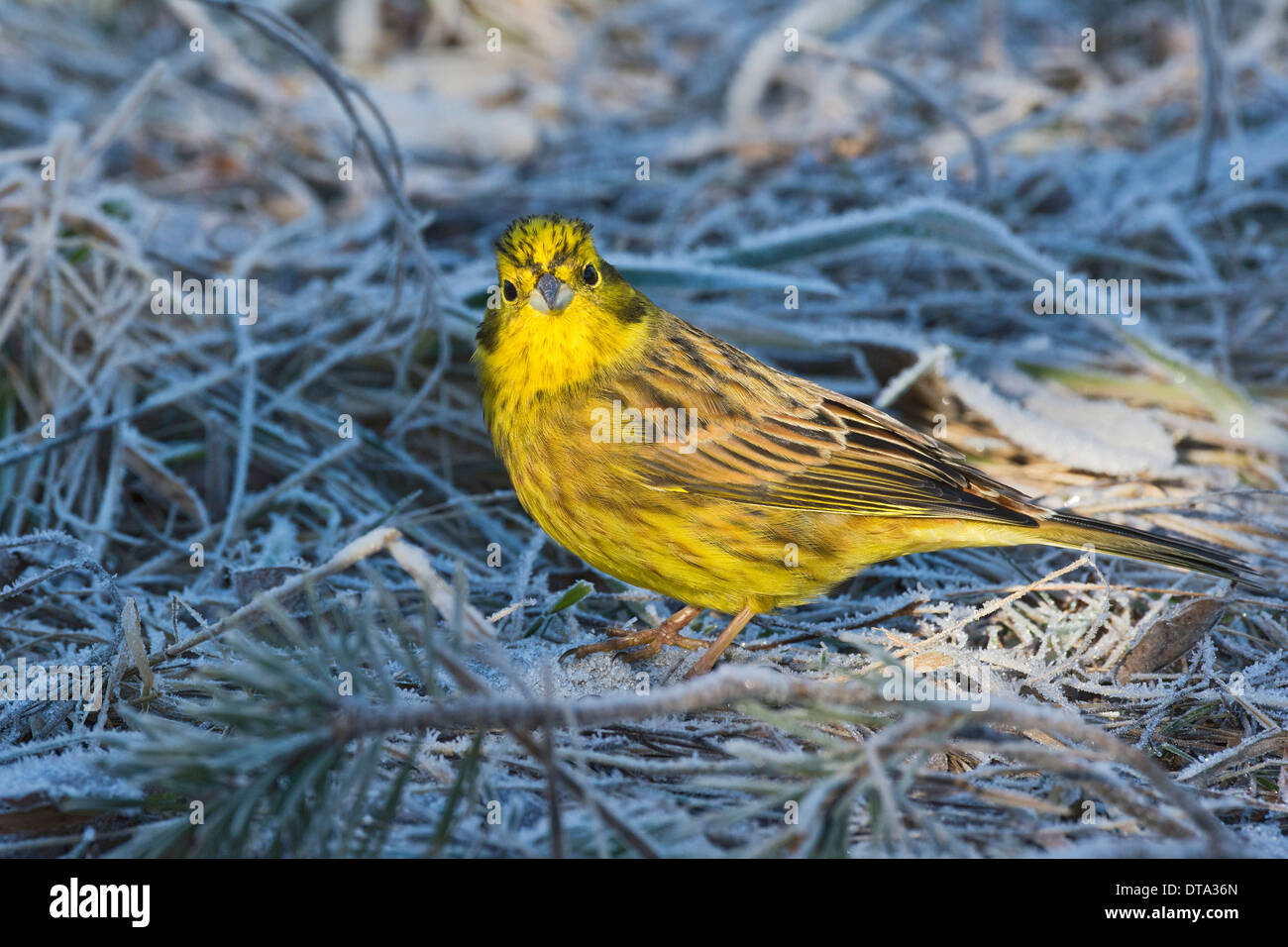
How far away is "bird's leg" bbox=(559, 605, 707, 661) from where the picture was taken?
10.8 ft

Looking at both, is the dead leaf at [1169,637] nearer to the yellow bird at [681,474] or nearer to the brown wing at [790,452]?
the yellow bird at [681,474]

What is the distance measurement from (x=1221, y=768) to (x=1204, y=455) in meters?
1.79

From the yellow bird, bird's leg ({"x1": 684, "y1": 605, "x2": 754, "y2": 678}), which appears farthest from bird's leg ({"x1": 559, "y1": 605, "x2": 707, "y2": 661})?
bird's leg ({"x1": 684, "y1": 605, "x2": 754, "y2": 678})

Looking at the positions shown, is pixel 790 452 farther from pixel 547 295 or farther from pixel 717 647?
pixel 547 295

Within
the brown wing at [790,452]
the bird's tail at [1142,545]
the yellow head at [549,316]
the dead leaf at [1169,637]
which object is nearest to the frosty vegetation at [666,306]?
the dead leaf at [1169,637]

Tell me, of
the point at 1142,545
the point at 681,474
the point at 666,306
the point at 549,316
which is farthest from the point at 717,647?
the point at 666,306

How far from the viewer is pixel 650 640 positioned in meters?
3.45

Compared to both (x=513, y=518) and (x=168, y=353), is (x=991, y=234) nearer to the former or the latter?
(x=513, y=518)

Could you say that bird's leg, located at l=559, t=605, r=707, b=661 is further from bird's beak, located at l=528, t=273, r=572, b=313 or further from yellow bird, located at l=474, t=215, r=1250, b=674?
bird's beak, located at l=528, t=273, r=572, b=313

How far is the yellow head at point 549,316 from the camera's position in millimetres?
3291

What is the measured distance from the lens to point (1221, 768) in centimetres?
270

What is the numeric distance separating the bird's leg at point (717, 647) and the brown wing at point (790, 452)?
325 millimetres

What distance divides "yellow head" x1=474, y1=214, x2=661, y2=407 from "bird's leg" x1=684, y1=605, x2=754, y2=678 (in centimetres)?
Answer: 79

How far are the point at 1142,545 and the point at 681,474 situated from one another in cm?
120
